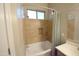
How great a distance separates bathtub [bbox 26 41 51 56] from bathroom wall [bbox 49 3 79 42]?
0.48 ft

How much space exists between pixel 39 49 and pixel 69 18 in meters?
0.33

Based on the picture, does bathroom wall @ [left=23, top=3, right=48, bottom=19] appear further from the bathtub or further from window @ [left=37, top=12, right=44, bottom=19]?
the bathtub

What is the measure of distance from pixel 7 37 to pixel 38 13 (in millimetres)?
304

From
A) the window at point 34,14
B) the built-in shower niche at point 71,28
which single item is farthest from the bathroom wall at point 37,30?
the built-in shower niche at point 71,28

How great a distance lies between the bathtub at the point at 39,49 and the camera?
2.88ft

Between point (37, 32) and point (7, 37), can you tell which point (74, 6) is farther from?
point (7, 37)

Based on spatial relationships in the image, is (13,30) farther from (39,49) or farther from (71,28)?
(71,28)

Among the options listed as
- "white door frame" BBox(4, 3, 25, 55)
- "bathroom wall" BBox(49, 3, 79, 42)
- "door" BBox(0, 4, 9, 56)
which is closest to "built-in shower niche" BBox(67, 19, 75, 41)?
"bathroom wall" BBox(49, 3, 79, 42)

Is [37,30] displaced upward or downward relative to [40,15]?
downward

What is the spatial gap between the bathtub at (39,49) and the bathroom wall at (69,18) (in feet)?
0.48

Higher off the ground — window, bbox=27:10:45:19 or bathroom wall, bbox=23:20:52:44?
window, bbox=27:10:45:19

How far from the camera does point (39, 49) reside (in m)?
0.89

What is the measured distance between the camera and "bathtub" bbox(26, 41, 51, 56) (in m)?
0.88

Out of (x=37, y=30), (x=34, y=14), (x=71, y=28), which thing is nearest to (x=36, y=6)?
(x=34, y=14)
